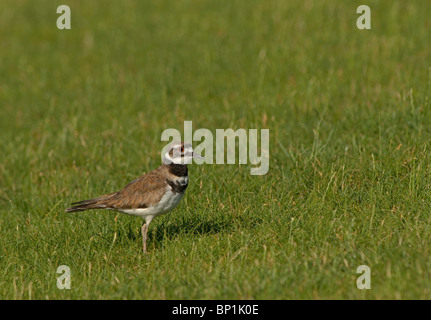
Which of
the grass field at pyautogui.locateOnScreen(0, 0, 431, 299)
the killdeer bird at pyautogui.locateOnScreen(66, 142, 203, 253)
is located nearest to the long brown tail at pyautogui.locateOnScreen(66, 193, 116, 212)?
the killdeer bird at pyautogui.locateOnScreen(66, 142, 203, 253)

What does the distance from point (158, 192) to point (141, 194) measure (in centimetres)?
25

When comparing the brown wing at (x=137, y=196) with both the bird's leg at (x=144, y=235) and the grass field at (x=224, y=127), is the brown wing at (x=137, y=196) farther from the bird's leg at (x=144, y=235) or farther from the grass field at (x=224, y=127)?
the grass field at (x=224, y=127)

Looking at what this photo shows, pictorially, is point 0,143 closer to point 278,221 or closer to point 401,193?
point 278,221

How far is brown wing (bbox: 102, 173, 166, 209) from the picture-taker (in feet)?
26.7

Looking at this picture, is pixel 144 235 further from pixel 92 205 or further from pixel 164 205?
pixel 92 205

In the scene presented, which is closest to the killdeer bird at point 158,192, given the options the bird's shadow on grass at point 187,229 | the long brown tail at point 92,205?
the long brown tail at point 92,205

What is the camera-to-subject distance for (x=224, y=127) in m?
12.0

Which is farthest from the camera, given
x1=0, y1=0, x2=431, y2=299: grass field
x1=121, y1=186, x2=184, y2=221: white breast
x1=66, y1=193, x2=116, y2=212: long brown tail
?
x1=66, y1=193, x2=116, y2=212: long brown tail

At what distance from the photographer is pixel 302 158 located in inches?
389

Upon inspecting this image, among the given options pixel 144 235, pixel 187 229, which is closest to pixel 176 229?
pixel 187 229

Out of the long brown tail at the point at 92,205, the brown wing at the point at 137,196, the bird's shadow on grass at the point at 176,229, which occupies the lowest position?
the bird's shadow on grass at the point at 176,229

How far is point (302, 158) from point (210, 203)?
1792mm

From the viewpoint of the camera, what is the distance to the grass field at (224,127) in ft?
23.3

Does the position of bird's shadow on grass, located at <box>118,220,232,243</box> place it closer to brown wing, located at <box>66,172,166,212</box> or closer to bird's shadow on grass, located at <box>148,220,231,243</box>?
bird's shadow on grass, located at <box>148,220,231,243</box>
